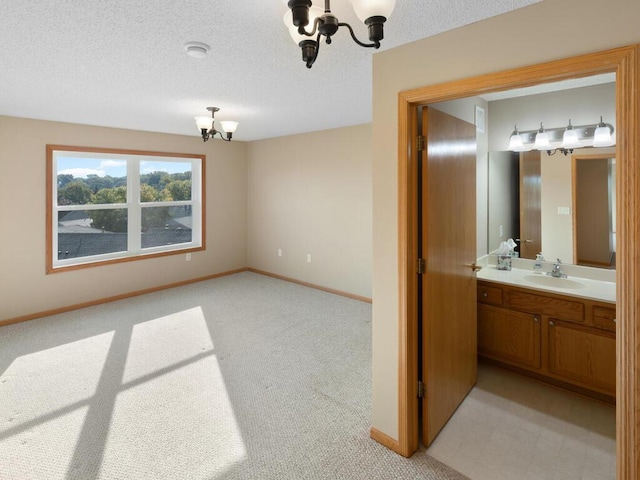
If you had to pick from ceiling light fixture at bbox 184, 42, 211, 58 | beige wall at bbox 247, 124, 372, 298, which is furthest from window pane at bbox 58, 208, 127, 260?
ceiling light fixture at bbox 184, 42, 211, 58

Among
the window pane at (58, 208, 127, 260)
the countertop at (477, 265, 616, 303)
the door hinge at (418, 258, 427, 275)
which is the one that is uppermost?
the window pane at (58, 208, 127, 260)

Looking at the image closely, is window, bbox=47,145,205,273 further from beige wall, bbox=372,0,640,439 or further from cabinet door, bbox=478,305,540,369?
cabinet door, bbox=478,305,540,369

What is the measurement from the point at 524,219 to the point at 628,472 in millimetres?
2321

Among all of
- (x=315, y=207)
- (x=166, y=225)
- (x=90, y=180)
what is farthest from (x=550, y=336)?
(x=90, y=180)

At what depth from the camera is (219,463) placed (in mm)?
1977

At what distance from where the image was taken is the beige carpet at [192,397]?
1.98m

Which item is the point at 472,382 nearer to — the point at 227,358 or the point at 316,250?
the point at 227,358

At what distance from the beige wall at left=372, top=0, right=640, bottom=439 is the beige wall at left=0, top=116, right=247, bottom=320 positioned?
4161mm

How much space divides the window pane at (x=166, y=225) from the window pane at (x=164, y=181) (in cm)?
18

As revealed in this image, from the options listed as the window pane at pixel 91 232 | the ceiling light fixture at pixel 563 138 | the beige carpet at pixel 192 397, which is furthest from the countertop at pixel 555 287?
the window pane at pixel 91 232

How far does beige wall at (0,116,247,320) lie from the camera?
4027 mm

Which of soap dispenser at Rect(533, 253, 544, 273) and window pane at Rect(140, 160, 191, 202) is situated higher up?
window pane at Rect(140, 160, 191, 202)

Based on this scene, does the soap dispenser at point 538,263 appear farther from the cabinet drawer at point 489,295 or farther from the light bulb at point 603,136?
the light bulb at point 603,136

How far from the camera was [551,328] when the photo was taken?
2.67 metres
